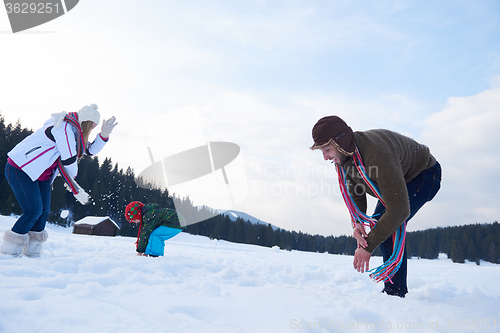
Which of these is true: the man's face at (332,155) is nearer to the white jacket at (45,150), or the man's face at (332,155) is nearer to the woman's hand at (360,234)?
the woman's hand at (360,234)

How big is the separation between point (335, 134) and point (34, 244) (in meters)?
3.97

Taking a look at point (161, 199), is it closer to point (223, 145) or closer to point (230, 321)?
point (223, 145)

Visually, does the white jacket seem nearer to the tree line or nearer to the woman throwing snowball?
the woman throwing snowball

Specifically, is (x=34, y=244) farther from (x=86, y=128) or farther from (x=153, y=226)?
(x=153, y=226)

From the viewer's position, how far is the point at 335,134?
2.27 m

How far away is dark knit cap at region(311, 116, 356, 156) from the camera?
2273mm

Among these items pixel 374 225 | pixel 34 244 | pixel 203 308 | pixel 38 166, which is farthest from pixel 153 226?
pixel 374 225

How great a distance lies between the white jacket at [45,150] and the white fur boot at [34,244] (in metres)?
0.81

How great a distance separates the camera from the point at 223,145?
8.71 m

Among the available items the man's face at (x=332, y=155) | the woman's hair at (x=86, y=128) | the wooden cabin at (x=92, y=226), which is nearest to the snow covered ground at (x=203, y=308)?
the man's face at (x=332, y=155)

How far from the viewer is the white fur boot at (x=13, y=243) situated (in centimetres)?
340

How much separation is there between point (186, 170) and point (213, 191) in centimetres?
106

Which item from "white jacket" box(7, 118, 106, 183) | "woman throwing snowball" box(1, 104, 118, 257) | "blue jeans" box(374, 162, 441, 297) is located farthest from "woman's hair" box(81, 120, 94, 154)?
"blue jeans" box(374, 162, 441, 297)

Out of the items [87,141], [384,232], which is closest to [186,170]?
[87,141]
